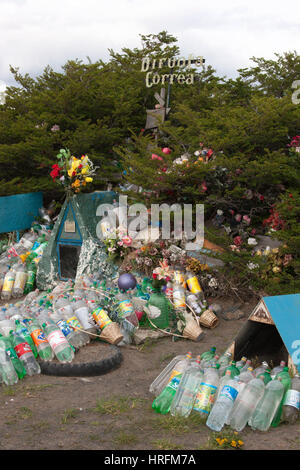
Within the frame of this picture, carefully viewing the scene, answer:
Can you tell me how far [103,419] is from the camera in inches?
170

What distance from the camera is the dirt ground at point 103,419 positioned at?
3.82 m

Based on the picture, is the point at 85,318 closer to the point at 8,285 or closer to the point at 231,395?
the point at 231,395

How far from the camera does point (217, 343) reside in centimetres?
653

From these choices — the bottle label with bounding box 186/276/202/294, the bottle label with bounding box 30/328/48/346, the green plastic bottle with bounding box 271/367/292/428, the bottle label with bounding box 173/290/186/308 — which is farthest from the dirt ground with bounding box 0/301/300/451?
the bottle label with bounding box 186/276/202/294

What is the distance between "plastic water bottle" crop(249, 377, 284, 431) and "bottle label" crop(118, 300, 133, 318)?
2.60m

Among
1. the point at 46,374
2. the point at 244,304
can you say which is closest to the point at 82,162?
the point at 244,304

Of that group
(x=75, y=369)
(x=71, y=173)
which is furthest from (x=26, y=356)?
(x=71, y=173)

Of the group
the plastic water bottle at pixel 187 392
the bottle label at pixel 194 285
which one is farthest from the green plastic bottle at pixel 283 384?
the bottle label at pixel 194 285

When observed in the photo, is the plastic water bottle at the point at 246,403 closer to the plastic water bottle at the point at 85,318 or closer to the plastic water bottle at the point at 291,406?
the plastic water bottle at the point at 291,406

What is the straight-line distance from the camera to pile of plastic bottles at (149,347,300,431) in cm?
407

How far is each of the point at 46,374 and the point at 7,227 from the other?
6.07 meters

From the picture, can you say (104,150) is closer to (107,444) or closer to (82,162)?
(82,162)

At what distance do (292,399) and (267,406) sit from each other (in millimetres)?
221

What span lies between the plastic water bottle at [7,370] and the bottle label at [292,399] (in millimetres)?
2851
